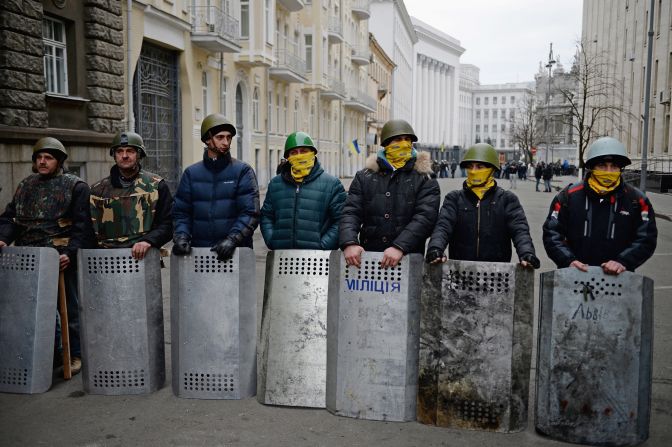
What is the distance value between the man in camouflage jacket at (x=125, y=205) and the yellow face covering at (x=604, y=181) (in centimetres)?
331

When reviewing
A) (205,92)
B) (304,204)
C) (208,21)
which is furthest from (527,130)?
(304,204)

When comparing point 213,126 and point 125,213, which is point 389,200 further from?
point 125,213

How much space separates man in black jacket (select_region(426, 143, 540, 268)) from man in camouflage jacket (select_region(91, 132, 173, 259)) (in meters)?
2.32

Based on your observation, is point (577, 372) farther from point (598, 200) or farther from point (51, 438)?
point (51, 438)

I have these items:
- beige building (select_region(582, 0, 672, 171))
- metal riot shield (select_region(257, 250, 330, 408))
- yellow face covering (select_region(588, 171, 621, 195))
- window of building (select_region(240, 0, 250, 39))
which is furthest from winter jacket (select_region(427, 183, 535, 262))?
beige building (select_region(582, 0, 672, 171))

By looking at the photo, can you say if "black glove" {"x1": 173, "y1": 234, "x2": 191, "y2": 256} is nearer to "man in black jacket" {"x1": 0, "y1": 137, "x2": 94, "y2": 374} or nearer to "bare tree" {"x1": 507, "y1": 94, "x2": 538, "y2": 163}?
"man in black jacket" {"x1": 0, "y1": 137, "x2": 94, "y2": 374}

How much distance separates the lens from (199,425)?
15.6ft

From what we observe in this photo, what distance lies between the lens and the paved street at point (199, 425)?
14.8 feet

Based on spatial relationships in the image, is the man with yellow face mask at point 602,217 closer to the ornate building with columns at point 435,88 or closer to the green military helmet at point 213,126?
the green military helmet at point 213,126

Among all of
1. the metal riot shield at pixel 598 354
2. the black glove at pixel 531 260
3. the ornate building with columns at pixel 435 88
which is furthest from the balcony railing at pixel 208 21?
the ornate building with columns at pixel 435 88

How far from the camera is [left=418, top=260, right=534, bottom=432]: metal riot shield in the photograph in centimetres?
464

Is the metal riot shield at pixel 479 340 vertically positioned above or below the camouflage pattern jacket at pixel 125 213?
below

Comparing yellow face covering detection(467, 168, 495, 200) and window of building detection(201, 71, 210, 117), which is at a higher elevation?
window of building detection(201, 71, 210, 117)

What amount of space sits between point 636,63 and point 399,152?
157ft
